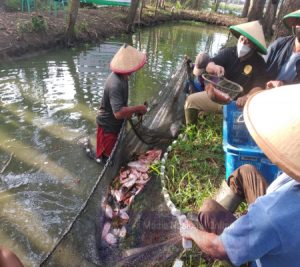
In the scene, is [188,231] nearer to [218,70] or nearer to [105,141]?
[218,70]

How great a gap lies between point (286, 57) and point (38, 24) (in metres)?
9.50

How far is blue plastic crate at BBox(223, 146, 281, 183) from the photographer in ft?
9.68

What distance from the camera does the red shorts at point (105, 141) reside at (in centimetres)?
468

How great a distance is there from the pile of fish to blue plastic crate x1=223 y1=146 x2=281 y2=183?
114 centimetres

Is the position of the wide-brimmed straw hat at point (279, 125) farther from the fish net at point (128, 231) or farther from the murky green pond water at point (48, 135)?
the murky green pond water at point (48, 135)

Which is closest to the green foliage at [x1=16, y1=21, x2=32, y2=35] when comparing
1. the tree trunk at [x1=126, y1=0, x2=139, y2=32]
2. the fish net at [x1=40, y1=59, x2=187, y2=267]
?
the tree trunk at [x1=126, y1=0, x2=139, y2=32]

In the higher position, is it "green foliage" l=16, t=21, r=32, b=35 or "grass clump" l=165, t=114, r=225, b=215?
"grass clump" l=165, t=114, r=225, b=215

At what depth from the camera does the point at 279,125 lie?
4.77 feet

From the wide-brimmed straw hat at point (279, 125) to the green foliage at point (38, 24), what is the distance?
36.3 feet

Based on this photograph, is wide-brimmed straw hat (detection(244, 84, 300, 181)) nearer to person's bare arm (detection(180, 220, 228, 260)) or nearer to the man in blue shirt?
the man in blue shirt

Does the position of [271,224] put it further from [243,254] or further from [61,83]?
[61,83]

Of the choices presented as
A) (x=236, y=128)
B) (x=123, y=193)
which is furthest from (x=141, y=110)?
(x=236, y=128)

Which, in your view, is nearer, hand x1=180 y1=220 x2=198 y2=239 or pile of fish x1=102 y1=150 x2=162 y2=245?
hand x1=180 y1=220 x2=198 y2=239

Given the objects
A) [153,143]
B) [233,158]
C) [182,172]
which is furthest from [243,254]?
[153,143]
